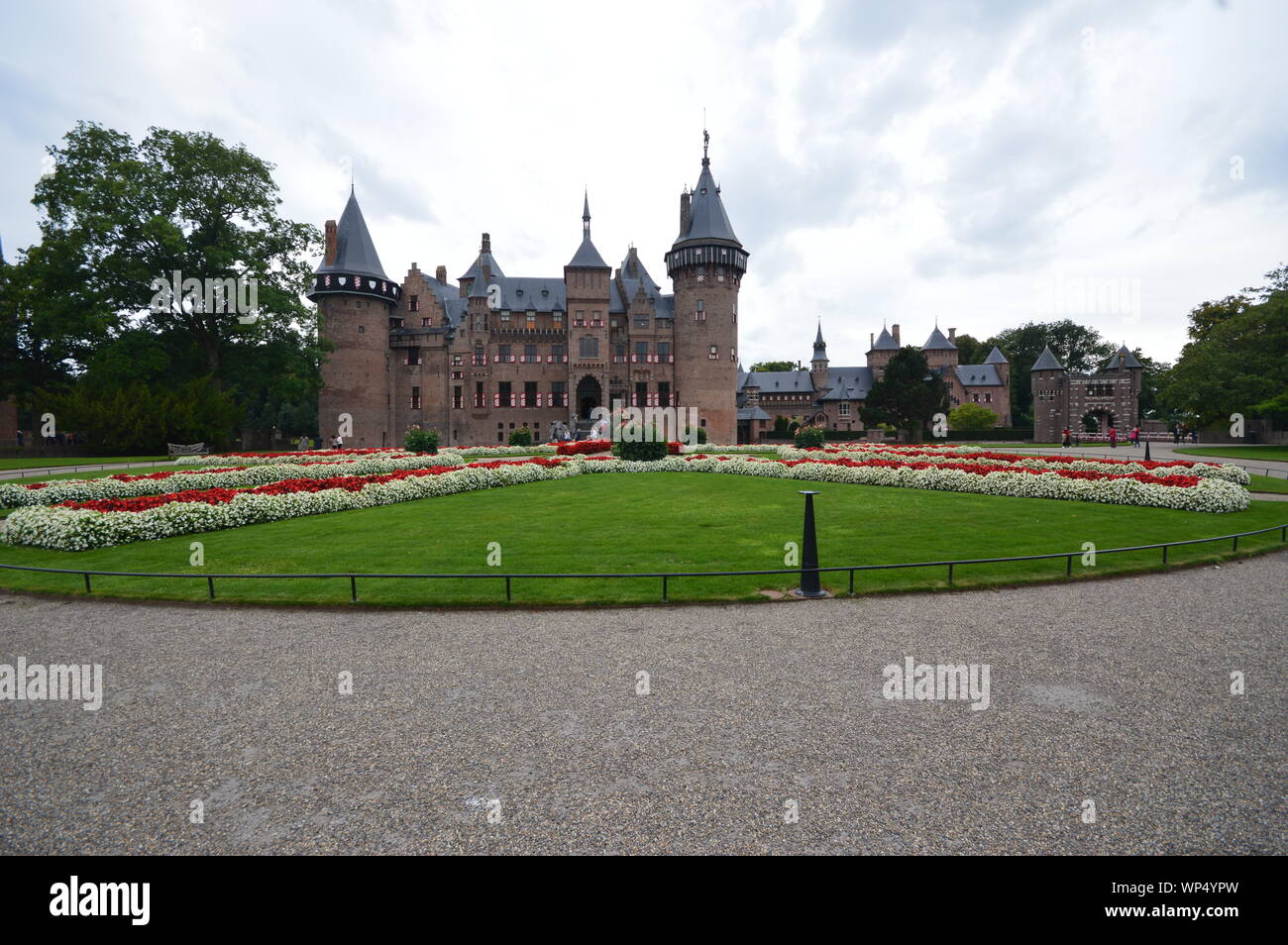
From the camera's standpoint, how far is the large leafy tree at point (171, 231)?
102 ft

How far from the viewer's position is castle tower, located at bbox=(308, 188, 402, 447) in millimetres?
50062

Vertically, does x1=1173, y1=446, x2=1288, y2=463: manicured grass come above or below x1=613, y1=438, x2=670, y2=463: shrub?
below

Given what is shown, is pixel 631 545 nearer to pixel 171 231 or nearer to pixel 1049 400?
pixel 171 231

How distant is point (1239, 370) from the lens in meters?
34.8

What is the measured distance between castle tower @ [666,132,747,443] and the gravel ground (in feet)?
156

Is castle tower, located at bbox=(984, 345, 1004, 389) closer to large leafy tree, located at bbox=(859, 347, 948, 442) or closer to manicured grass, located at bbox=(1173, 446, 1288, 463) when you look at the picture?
large leafy tree, located at bbox=(859, 347, 948, 442)

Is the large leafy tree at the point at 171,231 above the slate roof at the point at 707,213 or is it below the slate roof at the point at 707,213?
below

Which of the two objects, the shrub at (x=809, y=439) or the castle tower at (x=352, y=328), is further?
the castle tower at (x=352, y=328)

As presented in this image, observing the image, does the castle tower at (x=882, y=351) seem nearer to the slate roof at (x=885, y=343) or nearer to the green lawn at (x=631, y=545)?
the slate roof at (x=885, y=343)

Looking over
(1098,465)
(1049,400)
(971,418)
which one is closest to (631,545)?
(1098,465)

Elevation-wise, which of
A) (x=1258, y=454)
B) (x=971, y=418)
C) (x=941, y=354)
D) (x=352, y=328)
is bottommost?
(x=1258, y=454)

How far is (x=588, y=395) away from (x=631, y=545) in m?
47.7

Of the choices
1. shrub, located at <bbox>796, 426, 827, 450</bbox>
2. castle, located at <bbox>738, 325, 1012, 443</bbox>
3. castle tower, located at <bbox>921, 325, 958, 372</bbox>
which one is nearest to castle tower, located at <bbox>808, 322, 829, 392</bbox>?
castle, located at <bbox>738, 325, 1012, 443</bbox>

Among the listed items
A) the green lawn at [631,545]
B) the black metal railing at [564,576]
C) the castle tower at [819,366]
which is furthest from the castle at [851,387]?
the black metal railing at [564,576]
